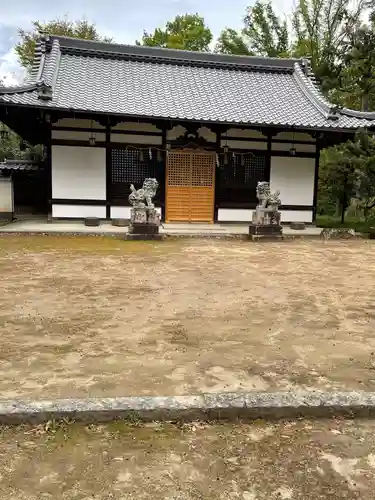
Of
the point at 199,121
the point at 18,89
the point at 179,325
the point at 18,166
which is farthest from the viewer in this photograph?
the point at 18,166

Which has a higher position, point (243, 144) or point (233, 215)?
point (243, 144)

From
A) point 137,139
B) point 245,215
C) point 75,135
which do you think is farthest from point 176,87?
point 245,215

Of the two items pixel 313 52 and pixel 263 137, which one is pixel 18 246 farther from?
pixel 313 52

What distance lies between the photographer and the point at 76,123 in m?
14.5

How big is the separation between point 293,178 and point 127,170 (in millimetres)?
Answer: 5627

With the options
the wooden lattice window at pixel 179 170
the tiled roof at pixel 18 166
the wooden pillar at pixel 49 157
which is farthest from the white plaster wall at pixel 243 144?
the tiled roof at pixel 18 166

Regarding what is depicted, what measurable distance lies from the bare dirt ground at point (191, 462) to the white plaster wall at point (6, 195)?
12875 mm

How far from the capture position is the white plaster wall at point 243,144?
15.5m

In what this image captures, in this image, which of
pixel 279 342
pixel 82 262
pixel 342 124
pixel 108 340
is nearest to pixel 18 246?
pixel 82 262

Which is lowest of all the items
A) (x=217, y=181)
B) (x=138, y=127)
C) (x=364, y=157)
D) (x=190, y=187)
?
(x=190, y=187)

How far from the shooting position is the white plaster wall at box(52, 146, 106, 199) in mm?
14508

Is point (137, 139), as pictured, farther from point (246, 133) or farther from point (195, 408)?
point (195, 408)

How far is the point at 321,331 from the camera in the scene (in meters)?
4.87

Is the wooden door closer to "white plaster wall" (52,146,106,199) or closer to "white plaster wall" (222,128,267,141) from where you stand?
"white plaster wall" (222,128,267,141)
